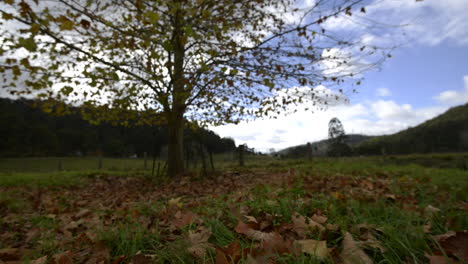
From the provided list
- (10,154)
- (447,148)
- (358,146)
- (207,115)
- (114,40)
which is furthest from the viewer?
(10,154)

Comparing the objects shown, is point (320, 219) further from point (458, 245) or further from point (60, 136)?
point (60, 136)

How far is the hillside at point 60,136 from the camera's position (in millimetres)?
26359

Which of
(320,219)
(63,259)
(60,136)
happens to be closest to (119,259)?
(63,259)

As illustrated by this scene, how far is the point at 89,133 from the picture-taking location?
32.0 meters

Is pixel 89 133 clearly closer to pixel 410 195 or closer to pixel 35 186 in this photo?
pixel 35 186

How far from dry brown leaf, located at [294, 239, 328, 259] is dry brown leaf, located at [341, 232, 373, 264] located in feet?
0.29

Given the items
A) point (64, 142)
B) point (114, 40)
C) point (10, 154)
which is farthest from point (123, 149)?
point (114, 40)

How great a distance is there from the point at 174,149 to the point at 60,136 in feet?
99.3

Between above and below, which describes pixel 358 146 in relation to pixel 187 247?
above

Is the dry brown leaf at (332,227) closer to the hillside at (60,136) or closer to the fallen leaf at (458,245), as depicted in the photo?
the fallen leaf at (458,245)

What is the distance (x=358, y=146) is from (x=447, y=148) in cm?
639

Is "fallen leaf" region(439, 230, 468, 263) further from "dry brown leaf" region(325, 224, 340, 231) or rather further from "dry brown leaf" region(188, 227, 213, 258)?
"dry brown leaf" region(188, 227, 213, 258)

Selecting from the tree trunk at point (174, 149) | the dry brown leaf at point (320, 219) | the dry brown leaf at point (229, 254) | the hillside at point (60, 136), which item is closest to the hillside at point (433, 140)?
the tree trunk at point (174, 149)

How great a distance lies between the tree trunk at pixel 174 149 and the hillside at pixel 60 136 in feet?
52.0
